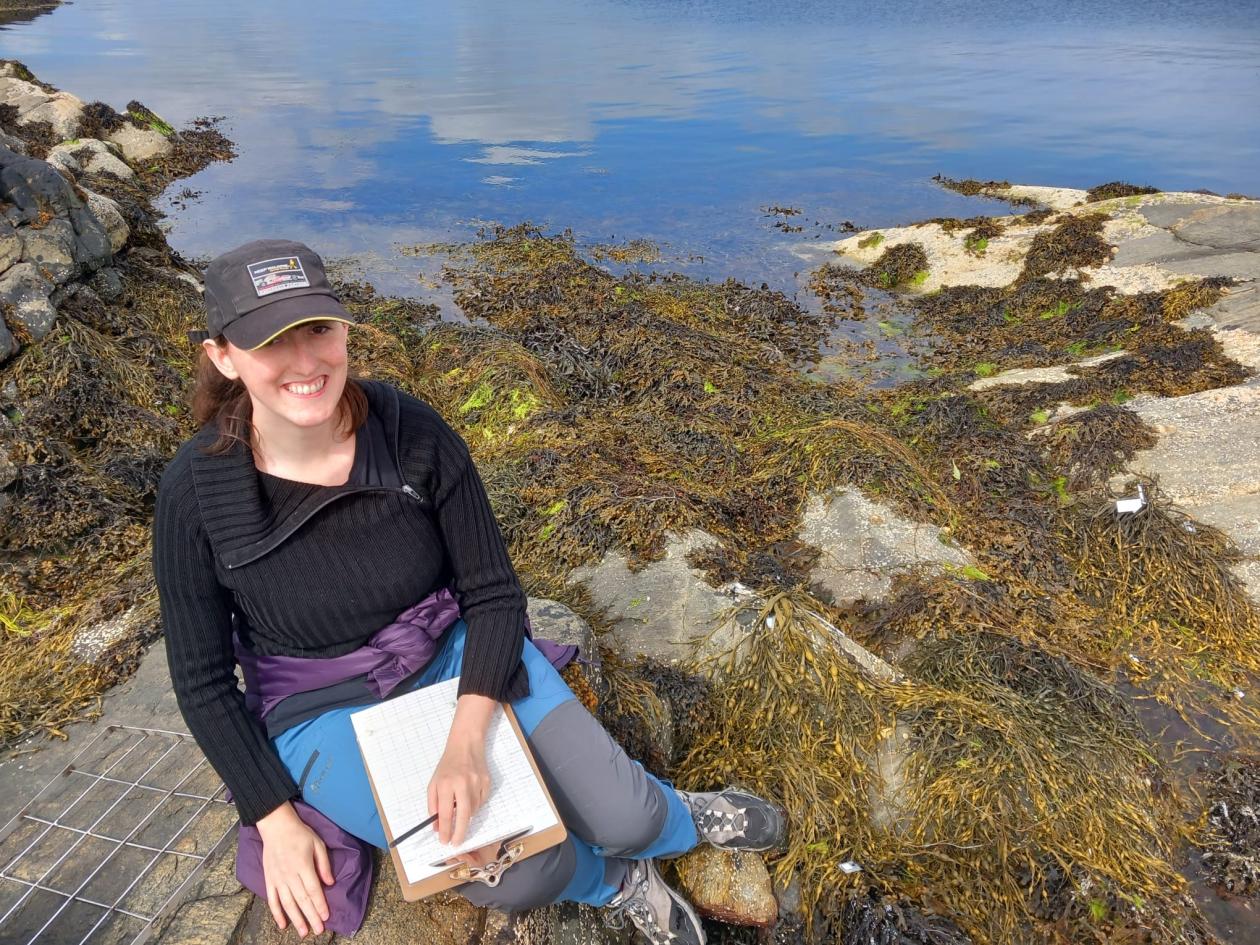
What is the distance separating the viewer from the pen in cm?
187

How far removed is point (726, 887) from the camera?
108 inches

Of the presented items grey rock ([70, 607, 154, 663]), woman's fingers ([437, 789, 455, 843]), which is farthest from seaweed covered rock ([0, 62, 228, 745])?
woman's fingers ([437, 789, 455, 843])

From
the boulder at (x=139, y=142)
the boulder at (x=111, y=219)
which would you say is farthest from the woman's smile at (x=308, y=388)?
the boulder at (x=139, y=142)

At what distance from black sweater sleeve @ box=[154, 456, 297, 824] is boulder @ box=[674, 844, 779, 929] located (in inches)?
57.8

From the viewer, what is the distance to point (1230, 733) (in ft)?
12.1

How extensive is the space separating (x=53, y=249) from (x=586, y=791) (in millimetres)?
6801

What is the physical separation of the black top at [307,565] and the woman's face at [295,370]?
0.19 metres

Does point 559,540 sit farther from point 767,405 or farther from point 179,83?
point 179,83

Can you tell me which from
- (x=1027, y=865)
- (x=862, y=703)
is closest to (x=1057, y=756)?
(x=1027, y=865)

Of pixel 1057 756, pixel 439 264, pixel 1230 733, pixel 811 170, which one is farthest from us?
pixel 811 170

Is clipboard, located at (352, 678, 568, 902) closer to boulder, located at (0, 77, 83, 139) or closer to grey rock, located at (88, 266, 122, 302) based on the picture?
grey rock, located at (88, 266, 122, 302)

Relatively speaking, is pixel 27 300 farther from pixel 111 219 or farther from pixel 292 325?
pixel 292 325

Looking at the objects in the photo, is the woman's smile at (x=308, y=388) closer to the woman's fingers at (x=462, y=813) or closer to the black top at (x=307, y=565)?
the black top at (x=307, y=565)

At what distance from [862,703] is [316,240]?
400 inches
